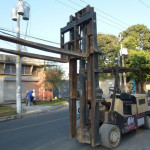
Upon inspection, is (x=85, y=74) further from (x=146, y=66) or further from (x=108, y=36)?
(x=108, y=36)

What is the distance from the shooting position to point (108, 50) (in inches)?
1217

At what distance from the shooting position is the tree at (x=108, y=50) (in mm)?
29978

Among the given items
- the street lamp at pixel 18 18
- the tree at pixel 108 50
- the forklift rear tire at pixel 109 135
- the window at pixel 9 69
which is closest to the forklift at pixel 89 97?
the forklift rear tire at pixel 109 135

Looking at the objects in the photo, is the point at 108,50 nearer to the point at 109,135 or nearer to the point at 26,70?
the point at 26,70

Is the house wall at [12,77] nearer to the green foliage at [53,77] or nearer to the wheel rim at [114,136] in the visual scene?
the green foliage at [53,77]

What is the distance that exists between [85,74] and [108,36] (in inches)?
1155

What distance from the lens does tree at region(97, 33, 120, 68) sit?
98.4ft

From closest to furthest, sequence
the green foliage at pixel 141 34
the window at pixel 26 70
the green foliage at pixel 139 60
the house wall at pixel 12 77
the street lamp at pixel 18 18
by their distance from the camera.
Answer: the street lamp at pixel 18 18 < the house wall at pixel 12 77 < the window at pixel 26 70 < the green foliage at pixel 139 60 < the green foliage at pixel 141 34

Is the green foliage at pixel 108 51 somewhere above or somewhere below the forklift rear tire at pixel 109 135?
above

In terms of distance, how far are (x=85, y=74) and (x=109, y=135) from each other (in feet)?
6.30

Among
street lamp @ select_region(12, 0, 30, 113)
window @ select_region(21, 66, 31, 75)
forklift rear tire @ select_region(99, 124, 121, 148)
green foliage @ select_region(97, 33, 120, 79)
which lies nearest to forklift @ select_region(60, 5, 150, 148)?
forklift rear tire @ select_region(99, 124, 121, 148)

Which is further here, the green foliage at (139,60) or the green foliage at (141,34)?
the green foliage at (141,34)

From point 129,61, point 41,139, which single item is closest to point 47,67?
point 129,61

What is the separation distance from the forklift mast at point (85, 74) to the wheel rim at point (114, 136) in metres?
0.51
